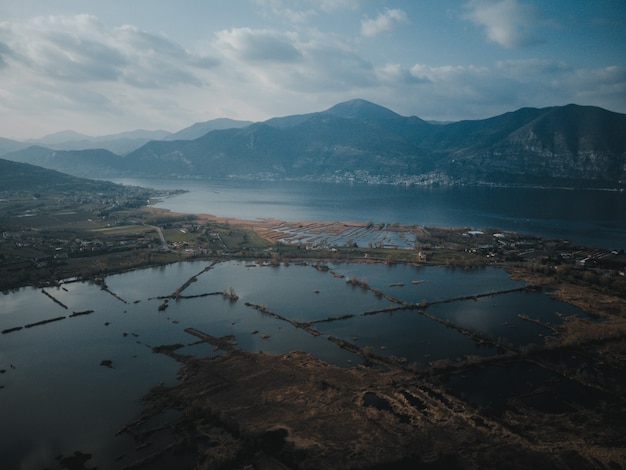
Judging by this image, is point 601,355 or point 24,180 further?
point 24,180

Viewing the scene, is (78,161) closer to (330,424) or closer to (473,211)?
(473,211)

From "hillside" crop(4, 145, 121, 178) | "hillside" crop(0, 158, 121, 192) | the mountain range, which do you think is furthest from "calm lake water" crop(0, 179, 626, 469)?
"hillside" crop(4, 145, 121, 178)

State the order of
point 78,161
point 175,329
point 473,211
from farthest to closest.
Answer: point 78,161, point 473,211, point 175,329

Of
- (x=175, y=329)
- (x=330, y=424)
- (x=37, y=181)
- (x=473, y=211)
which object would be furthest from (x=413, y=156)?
(x=330, y=424)

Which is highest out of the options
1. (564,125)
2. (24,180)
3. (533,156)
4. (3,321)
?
(564,125)

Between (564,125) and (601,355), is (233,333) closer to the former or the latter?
(601,355)

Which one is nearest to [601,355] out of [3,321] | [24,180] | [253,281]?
[253,281]

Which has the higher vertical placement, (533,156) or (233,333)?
(533,156)
